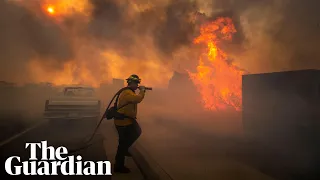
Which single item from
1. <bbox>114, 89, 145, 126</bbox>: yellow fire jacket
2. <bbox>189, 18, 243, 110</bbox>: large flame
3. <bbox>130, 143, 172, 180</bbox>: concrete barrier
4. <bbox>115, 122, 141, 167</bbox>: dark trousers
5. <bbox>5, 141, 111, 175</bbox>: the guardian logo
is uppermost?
<bbox>189, 18, 243, 110</bbox>: large flame

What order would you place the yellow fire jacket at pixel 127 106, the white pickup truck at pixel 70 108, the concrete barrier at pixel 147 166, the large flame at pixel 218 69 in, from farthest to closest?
the large flame at pixel 218 69
the white pickup truck at pixel 70 108
the yellow fire jacket at pixel 127 106
the concrete barrier at pixel 147 166

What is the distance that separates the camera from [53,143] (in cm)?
802

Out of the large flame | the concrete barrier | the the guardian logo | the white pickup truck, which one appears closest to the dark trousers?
the the guardian logo

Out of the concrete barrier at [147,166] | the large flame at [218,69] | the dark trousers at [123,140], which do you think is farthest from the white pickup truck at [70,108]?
the large flame at [218,69]

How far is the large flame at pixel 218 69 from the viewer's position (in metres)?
18.3

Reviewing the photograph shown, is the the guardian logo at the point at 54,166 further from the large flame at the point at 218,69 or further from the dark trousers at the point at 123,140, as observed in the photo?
the large flame at the point at 218,69

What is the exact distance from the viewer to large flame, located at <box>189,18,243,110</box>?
1827cm

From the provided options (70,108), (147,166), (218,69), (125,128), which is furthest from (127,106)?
(218,69)

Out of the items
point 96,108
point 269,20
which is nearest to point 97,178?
point 96,108

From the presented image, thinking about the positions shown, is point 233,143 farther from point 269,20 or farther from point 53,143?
point 269,20

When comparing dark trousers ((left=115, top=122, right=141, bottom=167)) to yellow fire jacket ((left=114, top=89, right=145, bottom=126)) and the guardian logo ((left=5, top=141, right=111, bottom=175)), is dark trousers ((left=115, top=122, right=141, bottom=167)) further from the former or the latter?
the guardian logo ((left=5, top=141, right=111, bottom=175))

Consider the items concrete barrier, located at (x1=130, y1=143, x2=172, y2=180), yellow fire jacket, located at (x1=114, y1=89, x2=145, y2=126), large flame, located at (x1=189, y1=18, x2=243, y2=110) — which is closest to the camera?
concrete barrier, located at (x1=130, y1=143, x2=172, y2=180)

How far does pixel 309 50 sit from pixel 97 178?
16.5m

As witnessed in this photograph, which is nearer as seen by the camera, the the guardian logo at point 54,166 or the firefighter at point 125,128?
the the guardian logo at point 54,166
